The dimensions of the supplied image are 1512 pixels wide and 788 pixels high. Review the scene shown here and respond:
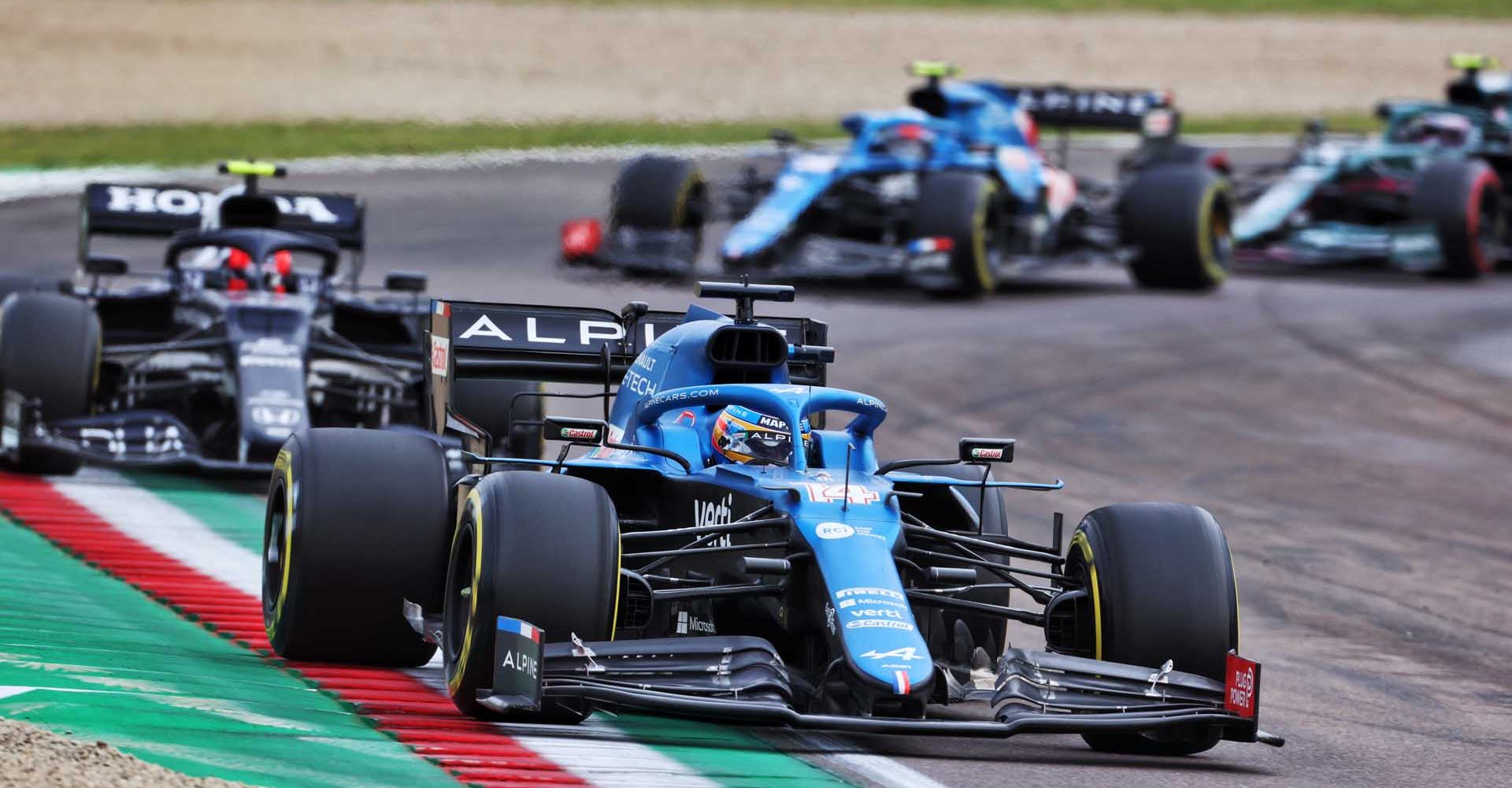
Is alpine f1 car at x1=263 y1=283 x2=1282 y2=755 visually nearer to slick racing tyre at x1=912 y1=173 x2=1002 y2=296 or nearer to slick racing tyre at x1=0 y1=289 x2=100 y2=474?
slick racing tyre at x1=0 y1=289 x2=100 y2=474

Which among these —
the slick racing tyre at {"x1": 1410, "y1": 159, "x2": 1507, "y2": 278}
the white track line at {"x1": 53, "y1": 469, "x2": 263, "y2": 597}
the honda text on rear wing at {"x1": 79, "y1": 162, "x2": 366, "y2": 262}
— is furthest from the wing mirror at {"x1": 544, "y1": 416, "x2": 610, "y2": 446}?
the slick racing tyre at {"x1": 1410, "y1": 159, "x2": 1507, "y2": 278}

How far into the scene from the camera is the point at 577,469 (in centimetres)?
1048

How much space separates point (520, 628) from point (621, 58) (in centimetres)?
3805

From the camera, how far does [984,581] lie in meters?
11.0

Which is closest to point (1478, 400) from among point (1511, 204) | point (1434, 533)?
point (1434, 533)

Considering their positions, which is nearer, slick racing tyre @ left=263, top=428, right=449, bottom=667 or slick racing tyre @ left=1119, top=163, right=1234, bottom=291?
slick racing tyre @ left=263, top=428, right=449, bottom=667

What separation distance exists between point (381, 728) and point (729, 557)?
5.25 ft

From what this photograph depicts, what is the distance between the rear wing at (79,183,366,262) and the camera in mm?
18469

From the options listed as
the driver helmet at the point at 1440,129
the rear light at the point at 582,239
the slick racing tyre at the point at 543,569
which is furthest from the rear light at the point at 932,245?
the slick racing tyre at the point at 543,569

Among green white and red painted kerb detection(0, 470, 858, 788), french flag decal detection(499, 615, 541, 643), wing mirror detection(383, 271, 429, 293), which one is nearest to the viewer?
green white and red painted kerb detection(0, 470, 858, 788)

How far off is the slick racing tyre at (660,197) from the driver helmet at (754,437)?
15747 mm

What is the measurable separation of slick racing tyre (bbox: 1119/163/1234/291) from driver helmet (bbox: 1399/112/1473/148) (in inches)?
155

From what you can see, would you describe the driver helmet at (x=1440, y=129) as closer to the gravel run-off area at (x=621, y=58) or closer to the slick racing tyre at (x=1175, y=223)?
the slick racing tyre at (x=1175, y=223)

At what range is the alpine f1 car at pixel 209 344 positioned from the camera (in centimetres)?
1582
